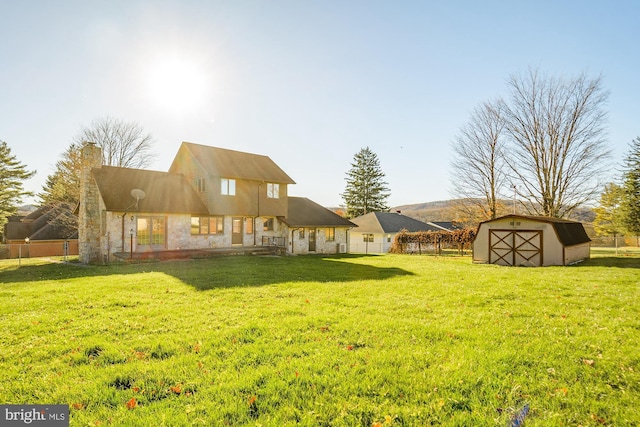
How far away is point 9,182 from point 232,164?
26413mm

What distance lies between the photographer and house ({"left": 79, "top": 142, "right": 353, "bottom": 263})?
1981cm

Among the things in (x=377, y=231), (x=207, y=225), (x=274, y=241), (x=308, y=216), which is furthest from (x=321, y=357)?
(x=377, y=231)

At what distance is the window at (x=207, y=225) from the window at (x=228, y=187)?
1855mm

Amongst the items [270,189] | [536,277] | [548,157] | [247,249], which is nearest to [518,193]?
[548,157]

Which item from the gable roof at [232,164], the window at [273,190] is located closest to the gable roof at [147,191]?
the gable roof at [232,164]

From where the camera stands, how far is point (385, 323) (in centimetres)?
669

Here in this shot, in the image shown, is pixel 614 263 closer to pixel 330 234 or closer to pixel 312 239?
pixel 330 234

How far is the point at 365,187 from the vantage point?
190 feet

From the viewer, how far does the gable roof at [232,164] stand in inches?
953

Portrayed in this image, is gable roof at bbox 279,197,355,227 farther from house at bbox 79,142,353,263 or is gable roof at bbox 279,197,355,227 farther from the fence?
the fence

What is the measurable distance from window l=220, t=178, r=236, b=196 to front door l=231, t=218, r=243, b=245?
1942 millimetres

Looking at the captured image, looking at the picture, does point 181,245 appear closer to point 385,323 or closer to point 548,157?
point 385,323

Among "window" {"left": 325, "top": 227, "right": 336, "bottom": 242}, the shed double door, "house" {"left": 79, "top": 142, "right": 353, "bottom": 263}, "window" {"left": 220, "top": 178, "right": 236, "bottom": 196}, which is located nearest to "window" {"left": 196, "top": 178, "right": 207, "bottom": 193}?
"house" {"left": 79, "top": 142, "right": 353, "bottom": 263}

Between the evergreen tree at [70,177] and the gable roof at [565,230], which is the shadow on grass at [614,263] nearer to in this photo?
the gable roof at [565,230]
